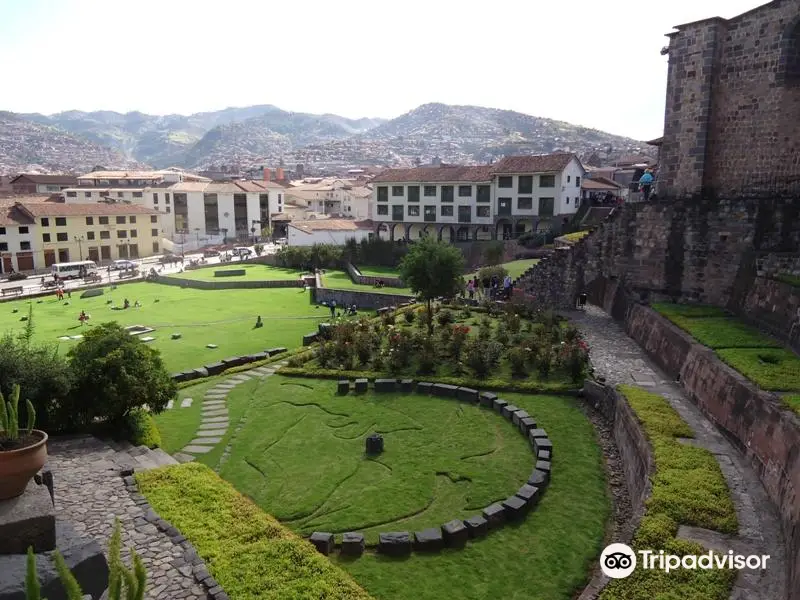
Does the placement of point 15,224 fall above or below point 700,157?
below

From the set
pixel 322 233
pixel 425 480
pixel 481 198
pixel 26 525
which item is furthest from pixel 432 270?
pixel 322 233

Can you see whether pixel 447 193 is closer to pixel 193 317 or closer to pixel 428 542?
pixel 193 317

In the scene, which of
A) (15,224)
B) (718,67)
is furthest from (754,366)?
(15,224)

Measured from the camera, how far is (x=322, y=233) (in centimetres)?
6384

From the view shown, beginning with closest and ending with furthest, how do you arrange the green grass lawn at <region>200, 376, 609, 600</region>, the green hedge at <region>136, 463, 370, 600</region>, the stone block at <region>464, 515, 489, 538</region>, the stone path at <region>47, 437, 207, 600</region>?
1. the green hedge at <region>136, 463, 370, 600</region>
2. the stone path at <region>47, 437, 207, 600</region>
3. the green grass lawn at <region>200, 376, 609, 600</region>
4. the stone block at <region>464, 515, 489, 538</region>

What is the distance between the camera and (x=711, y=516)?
9.62 meters

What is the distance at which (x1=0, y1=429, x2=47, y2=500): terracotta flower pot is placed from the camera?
28.2 ft

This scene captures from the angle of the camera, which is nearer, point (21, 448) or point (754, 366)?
point (21, 448)

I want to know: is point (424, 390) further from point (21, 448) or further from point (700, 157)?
point (700, 157)

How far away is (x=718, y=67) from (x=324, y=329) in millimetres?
19115

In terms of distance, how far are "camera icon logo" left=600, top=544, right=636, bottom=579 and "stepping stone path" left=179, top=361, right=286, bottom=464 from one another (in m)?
9.86

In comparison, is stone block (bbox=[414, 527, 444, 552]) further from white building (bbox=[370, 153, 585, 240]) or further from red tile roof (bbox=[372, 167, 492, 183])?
red tile roof (bbox=[372, 167, 492, 183])

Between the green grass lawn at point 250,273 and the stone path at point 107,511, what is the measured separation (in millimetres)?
35999

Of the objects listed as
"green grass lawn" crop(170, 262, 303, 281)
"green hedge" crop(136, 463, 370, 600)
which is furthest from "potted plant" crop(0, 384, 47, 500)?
"green grass lawn" crop(170, 262, 303, 281)
